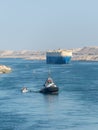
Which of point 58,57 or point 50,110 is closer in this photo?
point 50,110

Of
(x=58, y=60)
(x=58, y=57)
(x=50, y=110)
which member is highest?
(x=50, y=110)

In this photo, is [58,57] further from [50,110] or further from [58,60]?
[50,110]

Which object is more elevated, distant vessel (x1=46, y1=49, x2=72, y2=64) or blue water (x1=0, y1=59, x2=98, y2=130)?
blue water (x1=0, y1=59, x2=98, y2=130)

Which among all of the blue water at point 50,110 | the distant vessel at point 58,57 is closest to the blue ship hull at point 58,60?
the distant vessel at point 58,57

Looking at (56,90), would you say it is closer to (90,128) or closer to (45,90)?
(45,90)

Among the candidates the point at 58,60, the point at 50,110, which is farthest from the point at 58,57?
the point at 50,110

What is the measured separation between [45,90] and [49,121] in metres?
21.3

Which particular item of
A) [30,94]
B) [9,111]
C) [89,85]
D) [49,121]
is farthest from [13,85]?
[49,121]

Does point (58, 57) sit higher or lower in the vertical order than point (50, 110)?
lower

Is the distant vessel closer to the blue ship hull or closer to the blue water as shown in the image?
the blue ship hull

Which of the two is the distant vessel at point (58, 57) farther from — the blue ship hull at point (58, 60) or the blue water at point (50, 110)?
the blue water at point (50, 110)

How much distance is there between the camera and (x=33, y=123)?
153ft

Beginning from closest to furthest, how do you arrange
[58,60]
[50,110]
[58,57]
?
[50,110]
[58,57]
[58,60]

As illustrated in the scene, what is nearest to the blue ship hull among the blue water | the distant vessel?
the distant vessel
